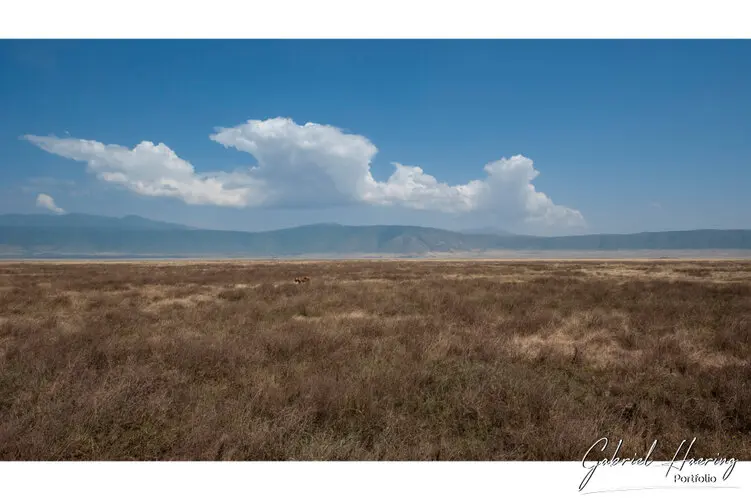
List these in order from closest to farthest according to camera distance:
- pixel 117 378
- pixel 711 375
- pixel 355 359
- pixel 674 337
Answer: pixel 117 378
pixel 711 375
pixel 355 359
pixel 674 337

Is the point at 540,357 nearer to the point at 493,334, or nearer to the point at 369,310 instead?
the point at 493,334

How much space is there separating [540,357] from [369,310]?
299 inches

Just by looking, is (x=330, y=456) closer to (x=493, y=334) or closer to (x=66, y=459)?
(x=66, y=459)

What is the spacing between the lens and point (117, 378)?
5684mm

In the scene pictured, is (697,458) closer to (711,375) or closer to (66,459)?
(711,375)

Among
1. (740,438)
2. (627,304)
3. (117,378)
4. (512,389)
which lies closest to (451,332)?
(512,389)

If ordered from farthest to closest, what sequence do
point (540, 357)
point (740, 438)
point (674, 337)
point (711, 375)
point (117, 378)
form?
point (674, 337) < point (540, 357) < point (711, 375) < point (117, 378) < point (740, 438)

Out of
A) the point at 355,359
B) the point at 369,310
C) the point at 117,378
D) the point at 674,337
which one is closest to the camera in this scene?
the point at 117,378

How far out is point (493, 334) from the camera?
9570 mm

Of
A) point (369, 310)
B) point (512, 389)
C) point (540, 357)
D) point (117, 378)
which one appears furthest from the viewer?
point (369, 310)

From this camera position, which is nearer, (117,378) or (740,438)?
(740,438)

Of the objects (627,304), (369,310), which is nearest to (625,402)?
(369,310)

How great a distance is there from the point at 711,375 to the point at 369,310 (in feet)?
32.3

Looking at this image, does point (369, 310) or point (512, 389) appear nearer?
point (512, 389)
